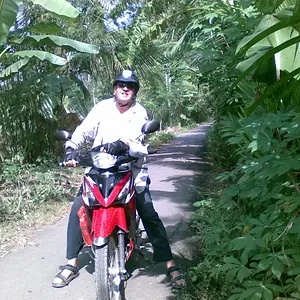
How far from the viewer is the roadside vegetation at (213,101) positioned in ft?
8.11

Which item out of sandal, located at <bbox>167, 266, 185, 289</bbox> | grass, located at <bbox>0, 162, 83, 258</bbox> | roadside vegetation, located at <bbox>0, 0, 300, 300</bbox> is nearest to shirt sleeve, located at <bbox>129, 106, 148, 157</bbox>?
roadside vegetation, located at <bbox>0, 0, 300, 300</bbox>

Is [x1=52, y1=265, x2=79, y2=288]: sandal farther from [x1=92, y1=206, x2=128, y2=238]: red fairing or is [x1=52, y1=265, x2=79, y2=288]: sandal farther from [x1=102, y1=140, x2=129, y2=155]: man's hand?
[x1=102, y1=140, x2=129, y2=155]: man's hand

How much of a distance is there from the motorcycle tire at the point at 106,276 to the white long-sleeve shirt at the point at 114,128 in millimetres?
765

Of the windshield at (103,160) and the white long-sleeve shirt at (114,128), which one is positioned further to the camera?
the white long-sleeve shirt at (114,128)

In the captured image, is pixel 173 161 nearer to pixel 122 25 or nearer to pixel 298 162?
pixel 122 25

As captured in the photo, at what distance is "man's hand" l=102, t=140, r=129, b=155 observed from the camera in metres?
3.11

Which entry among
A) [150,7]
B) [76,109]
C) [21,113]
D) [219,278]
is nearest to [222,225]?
[219,278]

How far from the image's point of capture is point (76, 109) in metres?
8.45

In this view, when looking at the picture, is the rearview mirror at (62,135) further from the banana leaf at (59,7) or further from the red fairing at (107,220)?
the banana leaf at (59,7)

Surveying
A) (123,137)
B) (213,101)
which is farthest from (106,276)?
(213,101)

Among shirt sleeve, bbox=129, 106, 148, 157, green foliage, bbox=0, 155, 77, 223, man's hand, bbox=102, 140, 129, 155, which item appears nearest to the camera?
man's hand, bbox=102, 140, 129, 155

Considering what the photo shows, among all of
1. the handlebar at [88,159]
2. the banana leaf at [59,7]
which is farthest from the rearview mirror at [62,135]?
the banana leaf at [59,7]

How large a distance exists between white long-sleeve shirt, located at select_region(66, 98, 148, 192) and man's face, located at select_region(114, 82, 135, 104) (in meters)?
0.12

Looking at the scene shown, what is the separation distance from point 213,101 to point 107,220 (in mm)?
6716
